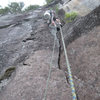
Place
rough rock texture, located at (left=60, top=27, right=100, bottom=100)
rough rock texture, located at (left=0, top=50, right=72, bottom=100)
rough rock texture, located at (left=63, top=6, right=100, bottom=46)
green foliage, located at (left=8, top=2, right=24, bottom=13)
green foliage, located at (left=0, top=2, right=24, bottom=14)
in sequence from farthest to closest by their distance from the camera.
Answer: green foliage, located at (left=8, top=2, right=24, bottom=13)
green foliage, located at (left=0, top=2, right=24, bottom=14)
rough rock texture, located at (left=63, top=6, right=100, bottom=46)
rough rock texture, located at (left=0, top=50, right=72, bottom=100)
rough rock texture, located at (left=60, top=27, right=100, bottom=100)

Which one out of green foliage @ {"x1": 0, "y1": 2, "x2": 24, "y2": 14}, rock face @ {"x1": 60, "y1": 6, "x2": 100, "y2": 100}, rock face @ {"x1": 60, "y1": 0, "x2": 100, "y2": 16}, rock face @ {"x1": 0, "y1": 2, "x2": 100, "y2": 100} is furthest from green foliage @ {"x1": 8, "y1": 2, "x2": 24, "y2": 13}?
rock face @ {"x1": 60, "y1": 6, "x2": 100, "y2": 100}

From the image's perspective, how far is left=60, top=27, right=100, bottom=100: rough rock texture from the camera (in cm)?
244

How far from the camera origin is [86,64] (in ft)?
9.77

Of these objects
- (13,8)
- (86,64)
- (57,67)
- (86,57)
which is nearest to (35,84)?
(57,67)

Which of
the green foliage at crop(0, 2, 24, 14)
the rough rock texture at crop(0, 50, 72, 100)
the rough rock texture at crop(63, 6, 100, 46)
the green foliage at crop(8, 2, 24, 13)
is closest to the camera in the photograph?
the rough rock texture at crop(0, 50, 72, 100)

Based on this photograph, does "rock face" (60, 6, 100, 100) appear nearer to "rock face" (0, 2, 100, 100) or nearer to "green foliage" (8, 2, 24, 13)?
"rock face" (0, 2, 100, 100)

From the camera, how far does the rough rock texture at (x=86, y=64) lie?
2438 mm

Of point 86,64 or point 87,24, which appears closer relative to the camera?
point 86,64

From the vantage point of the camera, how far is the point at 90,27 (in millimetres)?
3904

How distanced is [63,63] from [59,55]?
0.69 metres

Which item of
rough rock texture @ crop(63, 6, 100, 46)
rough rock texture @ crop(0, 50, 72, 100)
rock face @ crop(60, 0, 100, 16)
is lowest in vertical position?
→ rough rock texture @ crop(0, 50, 72, 100)

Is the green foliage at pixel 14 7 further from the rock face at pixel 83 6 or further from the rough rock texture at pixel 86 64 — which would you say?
the rough rock texture at pixel 86 64

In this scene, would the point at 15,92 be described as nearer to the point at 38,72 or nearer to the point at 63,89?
the point at 38,72

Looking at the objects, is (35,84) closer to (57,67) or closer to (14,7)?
(57,67)
